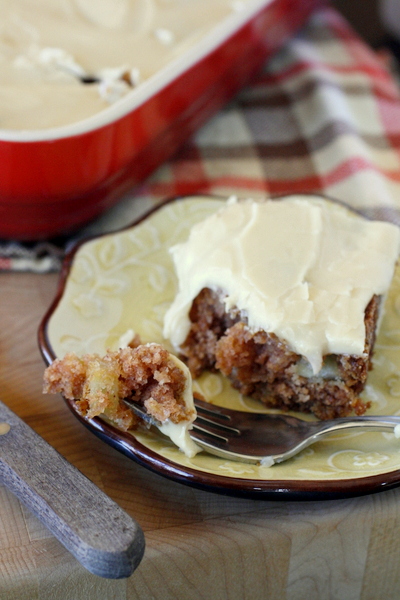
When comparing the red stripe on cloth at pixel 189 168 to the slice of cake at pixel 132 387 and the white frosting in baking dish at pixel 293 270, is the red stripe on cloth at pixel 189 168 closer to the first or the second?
the white frosting in baking dish at pixel 293 270

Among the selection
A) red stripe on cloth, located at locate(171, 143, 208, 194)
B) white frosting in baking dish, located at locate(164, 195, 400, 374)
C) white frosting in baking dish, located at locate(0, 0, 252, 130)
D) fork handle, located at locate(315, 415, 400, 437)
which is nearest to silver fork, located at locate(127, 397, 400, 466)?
fork handle, located at locate(315, 415, 400, 437)

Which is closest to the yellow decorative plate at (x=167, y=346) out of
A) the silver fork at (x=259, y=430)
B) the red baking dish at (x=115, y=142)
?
the silver fork at (x=259, y=430)

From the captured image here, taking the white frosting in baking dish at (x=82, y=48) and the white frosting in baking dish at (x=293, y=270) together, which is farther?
the white frosting in baking dish at (x=82, y=48)

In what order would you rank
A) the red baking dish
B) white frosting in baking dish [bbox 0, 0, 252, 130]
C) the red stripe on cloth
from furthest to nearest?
1. the red stripe on cloth
2. white frosting in baking dish [bbox 0, 0, 252, 130]
3. the red baking dish

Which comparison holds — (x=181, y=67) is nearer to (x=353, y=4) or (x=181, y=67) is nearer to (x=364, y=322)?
(x=364, y=322)

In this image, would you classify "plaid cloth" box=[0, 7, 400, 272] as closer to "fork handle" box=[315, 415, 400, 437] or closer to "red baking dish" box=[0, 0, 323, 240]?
"red baking dish" box=[0, 0, 323, 240]
